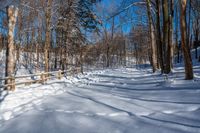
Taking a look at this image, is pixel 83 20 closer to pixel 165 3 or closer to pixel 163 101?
pixel 165 3

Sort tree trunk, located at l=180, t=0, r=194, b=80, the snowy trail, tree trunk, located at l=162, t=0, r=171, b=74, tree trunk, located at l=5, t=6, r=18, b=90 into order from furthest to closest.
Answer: tree trunk, located at l=162, t=0, r=171, b=74 < tree trunk, located at l=5, t=6, r=18, b=90 < tree trunk, located at l=180, t=0, r=194, b=80 < the snowy trail

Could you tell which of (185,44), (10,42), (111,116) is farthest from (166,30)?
(111,116)

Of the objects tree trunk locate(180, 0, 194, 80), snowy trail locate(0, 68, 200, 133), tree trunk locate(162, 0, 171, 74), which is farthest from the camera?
tree trunk locate(162, 0, 171, 74)

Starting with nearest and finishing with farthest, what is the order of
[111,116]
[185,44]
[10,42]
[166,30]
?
[111,116]
[185,44]
[10,42]
[166,30]

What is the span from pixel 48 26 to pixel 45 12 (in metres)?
1.08

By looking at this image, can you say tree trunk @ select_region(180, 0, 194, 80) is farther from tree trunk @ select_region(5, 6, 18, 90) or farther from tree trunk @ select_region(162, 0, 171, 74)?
tree trunk @ select_region(5, 6, 18, 90)

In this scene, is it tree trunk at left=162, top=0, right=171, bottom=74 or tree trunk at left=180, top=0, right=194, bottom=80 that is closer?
tree trunk at left=180, top=0, right=194, bottom=80

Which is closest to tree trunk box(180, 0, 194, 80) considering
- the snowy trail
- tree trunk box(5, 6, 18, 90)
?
the snowy trail

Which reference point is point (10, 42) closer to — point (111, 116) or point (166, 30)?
point (111, 116)

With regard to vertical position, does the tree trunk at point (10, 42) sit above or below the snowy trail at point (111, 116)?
above

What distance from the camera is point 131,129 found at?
5.10 m

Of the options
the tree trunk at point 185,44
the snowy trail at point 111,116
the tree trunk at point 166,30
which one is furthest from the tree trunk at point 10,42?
the tree trunk at point 166,30

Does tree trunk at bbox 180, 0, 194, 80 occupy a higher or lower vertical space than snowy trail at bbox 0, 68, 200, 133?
higher

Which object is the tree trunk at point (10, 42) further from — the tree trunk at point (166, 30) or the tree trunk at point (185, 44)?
the tree trunk at point (166, 30)
